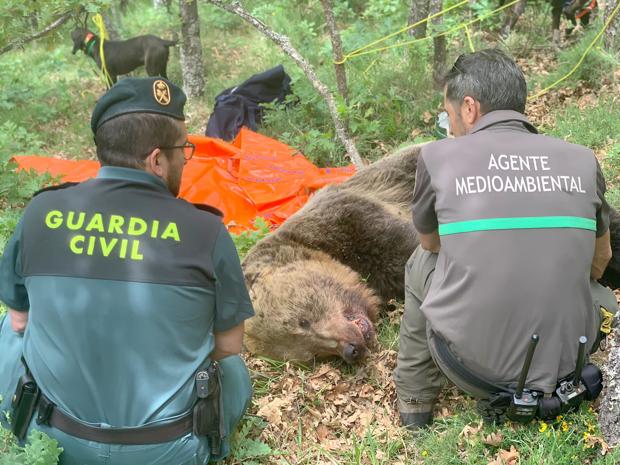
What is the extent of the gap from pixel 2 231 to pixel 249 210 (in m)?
2.16

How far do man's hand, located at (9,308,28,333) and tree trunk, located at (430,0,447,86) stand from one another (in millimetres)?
5224

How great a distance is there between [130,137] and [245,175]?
3.97 metres

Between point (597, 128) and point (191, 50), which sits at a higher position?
point (191, 50)

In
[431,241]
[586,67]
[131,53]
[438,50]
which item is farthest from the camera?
[131,53]

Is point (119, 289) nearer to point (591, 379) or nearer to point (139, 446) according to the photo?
point (139, 446)

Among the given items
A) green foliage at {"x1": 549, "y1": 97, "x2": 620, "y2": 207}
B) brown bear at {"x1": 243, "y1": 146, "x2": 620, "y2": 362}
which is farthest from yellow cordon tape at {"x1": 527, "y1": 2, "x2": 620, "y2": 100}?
brown bear at {"x1": 243, "y1": 146, "x2": 620, "y2": 362}

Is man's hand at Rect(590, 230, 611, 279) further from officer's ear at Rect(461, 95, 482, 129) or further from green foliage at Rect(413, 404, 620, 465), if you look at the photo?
officer's ear at Rect(461, 95, 482, 129)

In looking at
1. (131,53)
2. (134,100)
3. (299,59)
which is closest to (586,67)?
(299,59)

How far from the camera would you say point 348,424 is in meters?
3.46

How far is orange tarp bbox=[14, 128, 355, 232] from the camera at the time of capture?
20.3ft

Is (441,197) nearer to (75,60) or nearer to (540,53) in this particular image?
(540,53)

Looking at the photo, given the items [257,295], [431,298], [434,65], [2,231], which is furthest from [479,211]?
[434,65]

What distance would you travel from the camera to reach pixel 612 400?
266 centimetres

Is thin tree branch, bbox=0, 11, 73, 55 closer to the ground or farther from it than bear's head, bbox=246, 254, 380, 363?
farther from it
